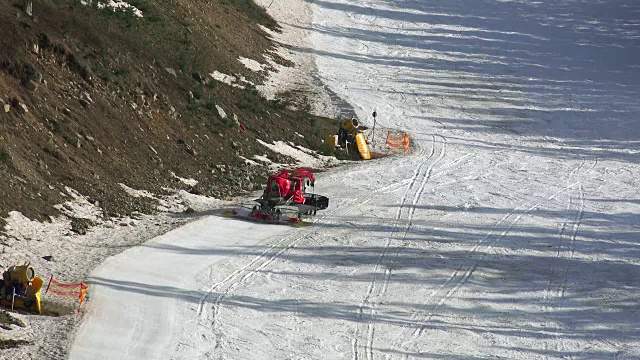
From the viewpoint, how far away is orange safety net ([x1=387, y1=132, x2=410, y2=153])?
4312 centimetres

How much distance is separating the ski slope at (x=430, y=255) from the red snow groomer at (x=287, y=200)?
1.93ft

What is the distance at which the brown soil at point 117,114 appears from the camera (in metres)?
26.8

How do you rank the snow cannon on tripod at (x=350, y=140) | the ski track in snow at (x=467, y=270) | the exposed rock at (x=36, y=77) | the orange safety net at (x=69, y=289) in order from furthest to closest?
1. the snow cannon on tripod at (x=350, y=140)
2. the exposed rock at (x=36, y=77)
3. the ski track in snow at (x=467, y=270)
4. the orange safety net at (x=69, y=289)

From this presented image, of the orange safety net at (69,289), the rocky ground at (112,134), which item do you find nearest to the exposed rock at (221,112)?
the rocky ground at (112,134)

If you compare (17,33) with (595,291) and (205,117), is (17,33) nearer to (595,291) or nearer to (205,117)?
(205,117)

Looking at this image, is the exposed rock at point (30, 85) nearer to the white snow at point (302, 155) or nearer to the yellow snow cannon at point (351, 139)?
the white snow at point (302, 155)

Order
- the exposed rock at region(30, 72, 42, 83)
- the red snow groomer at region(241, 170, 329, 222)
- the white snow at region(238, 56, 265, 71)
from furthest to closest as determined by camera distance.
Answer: the white snow at region(238, 56, 265, 71) < the exposed rock at region(30, 72, 42, 83) < the red snow groomer at region(241, 170, 329, 222)

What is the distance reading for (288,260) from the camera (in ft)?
83.0

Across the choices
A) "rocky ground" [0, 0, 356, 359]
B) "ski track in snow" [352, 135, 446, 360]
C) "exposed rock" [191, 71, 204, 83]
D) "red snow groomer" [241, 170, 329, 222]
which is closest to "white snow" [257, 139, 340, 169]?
"rocky ground" [0, 0, 356, 359]

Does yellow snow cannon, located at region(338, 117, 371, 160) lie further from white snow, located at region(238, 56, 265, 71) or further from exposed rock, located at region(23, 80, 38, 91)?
exposed rock, located at region(23, 80, 38, 91)

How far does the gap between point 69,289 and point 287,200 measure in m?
10.1

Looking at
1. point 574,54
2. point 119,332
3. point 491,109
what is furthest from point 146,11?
point 574,54

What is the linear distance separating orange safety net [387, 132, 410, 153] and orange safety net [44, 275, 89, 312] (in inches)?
944

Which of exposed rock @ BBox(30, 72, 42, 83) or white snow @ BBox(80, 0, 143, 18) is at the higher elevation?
white snow @ BBox(80, 0, 143, 18)
